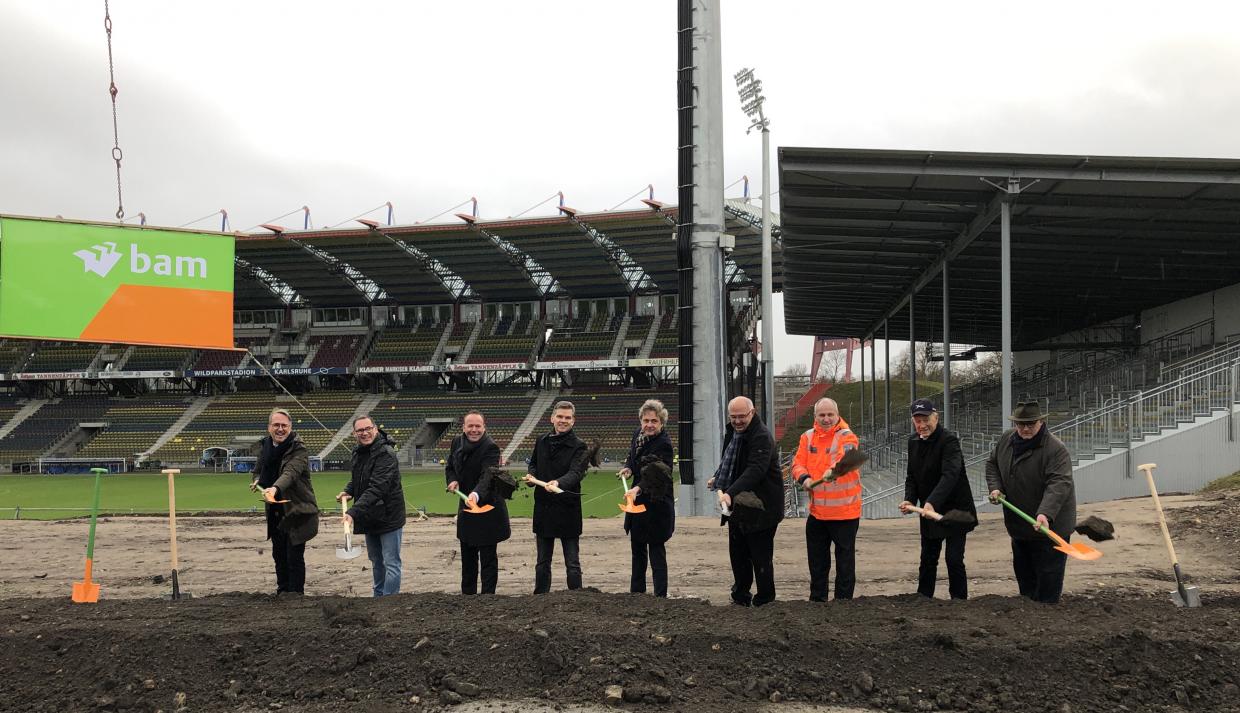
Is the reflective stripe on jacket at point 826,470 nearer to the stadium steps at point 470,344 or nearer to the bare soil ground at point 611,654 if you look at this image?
the bare soil ground at point 611,654

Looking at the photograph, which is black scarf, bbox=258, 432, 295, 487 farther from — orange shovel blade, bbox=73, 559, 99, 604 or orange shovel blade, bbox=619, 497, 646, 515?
orange shovel blade, bbox=619, 497, 646, 515

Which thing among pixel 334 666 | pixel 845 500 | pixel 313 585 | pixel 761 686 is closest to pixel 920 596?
pixel 845 500


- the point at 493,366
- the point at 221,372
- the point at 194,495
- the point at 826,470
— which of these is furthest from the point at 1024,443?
the point at 221,372

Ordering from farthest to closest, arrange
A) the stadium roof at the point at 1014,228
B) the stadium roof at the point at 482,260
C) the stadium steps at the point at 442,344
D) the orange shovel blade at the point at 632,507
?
the stadium steps at the point at 442,344, the stadium roof at the point at 482,260, the stadium roof at the point at 1014,228, the orange shovel blade at the point at 632,507

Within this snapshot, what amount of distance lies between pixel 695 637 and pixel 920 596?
1.91 m

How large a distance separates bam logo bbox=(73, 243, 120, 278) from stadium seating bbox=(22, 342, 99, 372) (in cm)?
4164

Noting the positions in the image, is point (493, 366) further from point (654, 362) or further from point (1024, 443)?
point (1024, 443)

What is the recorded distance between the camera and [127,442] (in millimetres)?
42031

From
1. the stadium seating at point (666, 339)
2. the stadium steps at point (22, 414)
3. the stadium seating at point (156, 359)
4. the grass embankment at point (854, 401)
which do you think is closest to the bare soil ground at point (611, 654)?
the stadium seating at point (666, 339)

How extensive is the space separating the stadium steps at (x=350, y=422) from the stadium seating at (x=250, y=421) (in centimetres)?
26

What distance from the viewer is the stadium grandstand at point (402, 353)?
1523 inches

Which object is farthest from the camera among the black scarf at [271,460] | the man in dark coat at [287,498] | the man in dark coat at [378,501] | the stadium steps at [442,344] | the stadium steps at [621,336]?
the stadium steps at [442,344]

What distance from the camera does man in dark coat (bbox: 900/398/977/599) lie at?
579 centimetres

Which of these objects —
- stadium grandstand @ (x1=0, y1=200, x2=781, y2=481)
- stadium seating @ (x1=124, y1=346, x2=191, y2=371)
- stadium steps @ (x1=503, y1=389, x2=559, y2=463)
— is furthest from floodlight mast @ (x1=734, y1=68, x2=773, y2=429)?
stadium seating @ (x1=124, y1=346, x2=191, y2=371)
